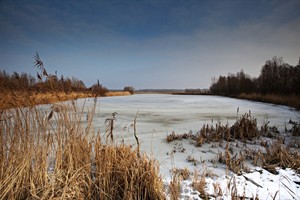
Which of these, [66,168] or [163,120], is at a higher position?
[66,168]

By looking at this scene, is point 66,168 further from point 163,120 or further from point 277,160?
point 163,120

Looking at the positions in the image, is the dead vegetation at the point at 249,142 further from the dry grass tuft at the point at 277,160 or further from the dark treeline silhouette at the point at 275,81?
the dark treeline silhouette at the point at 275,81

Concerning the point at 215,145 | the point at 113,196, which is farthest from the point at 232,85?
the point at 113,196

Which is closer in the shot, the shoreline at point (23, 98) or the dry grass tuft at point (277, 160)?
the shoreline at point (23, 98)

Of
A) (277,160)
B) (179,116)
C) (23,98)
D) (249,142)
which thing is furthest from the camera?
(179,116)

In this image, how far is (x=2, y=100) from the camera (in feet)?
6.46

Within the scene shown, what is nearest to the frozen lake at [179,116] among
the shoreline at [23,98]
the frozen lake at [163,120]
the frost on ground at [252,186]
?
the frozen lake at [163,120]

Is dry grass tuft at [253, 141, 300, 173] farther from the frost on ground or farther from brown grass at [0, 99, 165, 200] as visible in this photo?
brown grass at [0, 99, 165, 200]

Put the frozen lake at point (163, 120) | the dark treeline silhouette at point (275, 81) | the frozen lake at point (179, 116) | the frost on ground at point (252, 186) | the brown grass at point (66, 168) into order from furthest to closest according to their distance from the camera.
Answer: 1. the dark treeline silhouette at point (275, 81)
2. the frozen lake at point (179, 116)
3. the frozen lake at point (163, 120)
4. the frost on ground at point (252, 186)
5. the brown grass at point (66, 168)

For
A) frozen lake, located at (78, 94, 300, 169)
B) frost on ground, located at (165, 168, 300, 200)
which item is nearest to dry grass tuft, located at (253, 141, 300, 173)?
frost on ground, located at (165, 168, 300, 200)

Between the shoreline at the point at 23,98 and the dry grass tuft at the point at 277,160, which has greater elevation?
the shoreline at the point at 23,98

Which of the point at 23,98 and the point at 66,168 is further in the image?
the point at 23,98

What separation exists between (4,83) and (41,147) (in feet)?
3.13

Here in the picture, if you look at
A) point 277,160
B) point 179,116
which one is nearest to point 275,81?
point 179,116
